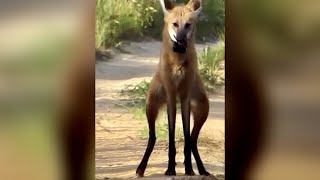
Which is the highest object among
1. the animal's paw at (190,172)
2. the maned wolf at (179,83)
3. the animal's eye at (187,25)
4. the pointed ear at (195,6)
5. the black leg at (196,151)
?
the pointed ear at (195,6)

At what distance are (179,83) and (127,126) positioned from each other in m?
0.15

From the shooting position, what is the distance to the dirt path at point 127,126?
1.17 metres

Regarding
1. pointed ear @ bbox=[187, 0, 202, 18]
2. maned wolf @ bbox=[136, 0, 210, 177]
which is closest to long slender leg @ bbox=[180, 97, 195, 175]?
maned wolf @ bbox=[136, 0, 210, 177]

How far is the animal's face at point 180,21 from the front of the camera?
1178mm

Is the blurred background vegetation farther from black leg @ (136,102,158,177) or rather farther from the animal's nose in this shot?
black leg @ (136,102,158,177)

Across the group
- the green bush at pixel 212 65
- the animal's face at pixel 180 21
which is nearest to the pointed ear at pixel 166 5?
the animal's face at pixel 180 21

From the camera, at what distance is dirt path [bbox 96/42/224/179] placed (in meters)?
1.17

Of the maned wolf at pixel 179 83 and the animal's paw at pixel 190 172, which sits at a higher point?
the maned wolf at pixel 179 83

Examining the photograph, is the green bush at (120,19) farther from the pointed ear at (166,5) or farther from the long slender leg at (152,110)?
the long slender leg at (152,110)

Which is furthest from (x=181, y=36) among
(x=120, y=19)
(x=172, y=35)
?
(x=120, y=19)

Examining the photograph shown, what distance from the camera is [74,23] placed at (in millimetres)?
1169

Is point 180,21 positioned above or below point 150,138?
above

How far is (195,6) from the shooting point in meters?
1.18

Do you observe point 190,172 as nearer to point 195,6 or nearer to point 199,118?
point 199,118
